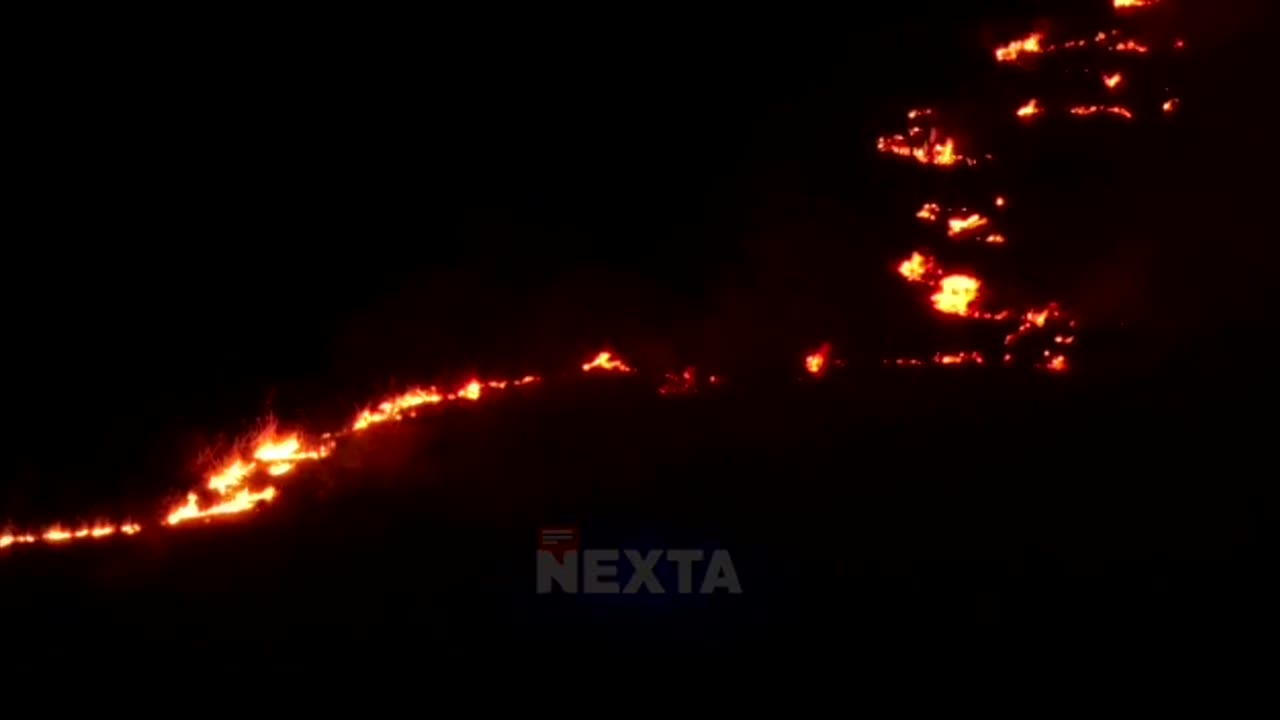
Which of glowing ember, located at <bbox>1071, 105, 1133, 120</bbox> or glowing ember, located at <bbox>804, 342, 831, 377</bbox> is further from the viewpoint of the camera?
glowing ember, located at <bbox>1071, 105, 1133, 120</bbox>

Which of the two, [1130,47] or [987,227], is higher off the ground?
[1130,47]

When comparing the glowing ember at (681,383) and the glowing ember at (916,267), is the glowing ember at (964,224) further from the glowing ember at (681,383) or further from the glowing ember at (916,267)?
the glowing ember at (681,383)

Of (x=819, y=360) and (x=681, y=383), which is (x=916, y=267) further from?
(x=681, y=383)

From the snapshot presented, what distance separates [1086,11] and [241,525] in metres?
4.84

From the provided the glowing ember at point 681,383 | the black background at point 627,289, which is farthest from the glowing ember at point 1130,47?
the glowing ember at point 681,383

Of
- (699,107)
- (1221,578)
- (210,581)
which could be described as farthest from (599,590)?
(699,107)

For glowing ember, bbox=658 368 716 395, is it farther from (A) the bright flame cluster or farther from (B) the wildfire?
(A) the bright flame cluster

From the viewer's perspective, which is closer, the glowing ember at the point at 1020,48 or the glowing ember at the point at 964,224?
the glowing ember at the point at 964,224

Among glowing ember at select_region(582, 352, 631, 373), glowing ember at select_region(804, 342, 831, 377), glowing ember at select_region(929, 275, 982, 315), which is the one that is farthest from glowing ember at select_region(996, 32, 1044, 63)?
glowing ember at select_region(582, 352, 631, 373)

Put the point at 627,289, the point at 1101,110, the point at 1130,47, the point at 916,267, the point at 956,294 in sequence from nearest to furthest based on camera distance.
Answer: the point at 956,294
the point at 916,267
the point at 1101,110
the point at 1130,47
the point at 627,289

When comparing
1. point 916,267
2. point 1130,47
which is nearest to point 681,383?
point 916,267

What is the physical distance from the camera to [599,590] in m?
4.48

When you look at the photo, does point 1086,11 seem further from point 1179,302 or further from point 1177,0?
point 1179,302

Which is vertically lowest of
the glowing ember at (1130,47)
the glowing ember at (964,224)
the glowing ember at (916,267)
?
the glowing ember at (916,267)
